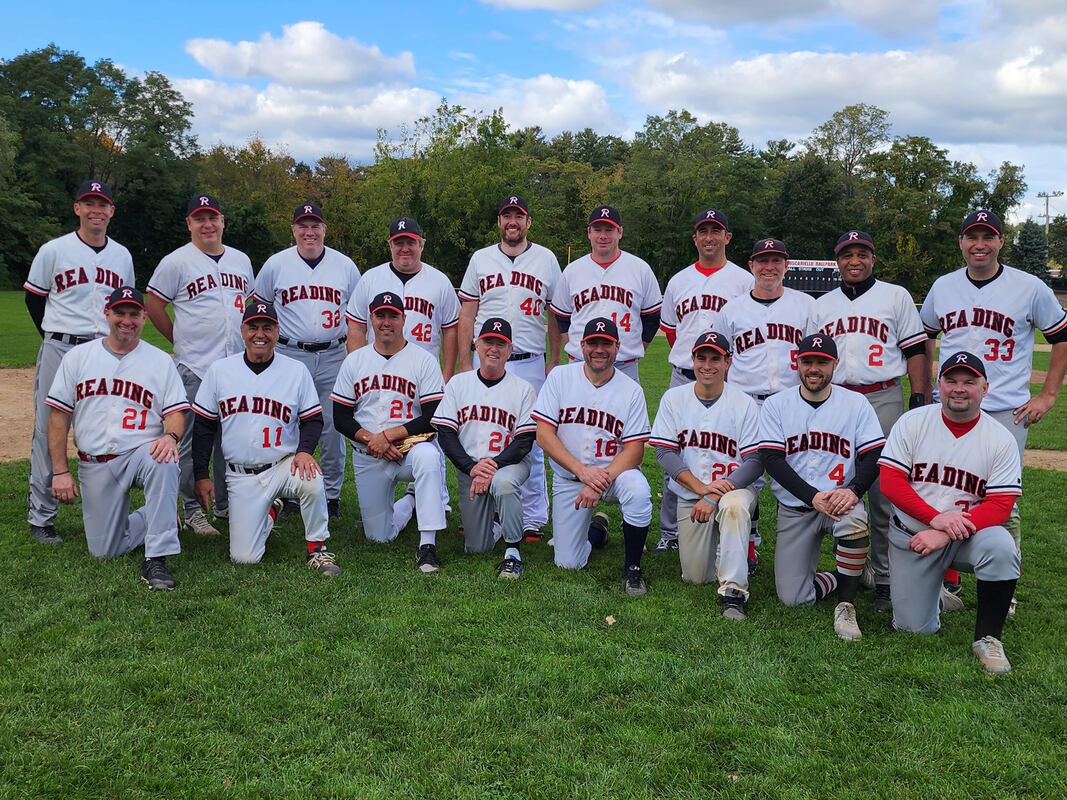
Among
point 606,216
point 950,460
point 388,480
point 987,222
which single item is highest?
point 606,216

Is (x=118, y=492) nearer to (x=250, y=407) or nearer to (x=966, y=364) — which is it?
(x=250, y=407)

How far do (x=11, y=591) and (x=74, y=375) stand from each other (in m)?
1.37

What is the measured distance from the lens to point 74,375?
504 centimetres

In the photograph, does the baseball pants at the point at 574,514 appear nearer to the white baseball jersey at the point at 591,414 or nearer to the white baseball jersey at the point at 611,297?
the white baseball jersey at the point at 591,414

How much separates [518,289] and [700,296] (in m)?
1.37

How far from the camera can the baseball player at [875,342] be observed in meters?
5.01

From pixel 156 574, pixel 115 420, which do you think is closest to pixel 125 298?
pixel 115 420

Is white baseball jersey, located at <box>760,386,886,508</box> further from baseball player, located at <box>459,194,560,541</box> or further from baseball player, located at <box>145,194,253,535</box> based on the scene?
baseball player, located at <box>145,194,253,535</box>

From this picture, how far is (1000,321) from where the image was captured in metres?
4.81

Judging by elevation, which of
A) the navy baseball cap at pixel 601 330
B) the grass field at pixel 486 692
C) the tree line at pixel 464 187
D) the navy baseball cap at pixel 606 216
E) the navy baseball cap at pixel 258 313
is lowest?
the grass field at pixel 486 692

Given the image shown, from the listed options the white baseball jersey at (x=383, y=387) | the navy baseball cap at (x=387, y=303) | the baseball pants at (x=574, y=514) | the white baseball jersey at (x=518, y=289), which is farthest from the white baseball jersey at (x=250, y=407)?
the baseball pants at (x=574, y=514)

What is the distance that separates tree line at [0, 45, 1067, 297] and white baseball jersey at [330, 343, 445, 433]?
3161 centimetres

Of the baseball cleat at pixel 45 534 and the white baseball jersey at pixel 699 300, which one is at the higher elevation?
the white baseball jersey at pixel 699 300

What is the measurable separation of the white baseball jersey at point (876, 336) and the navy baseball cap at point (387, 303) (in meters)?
2.90
